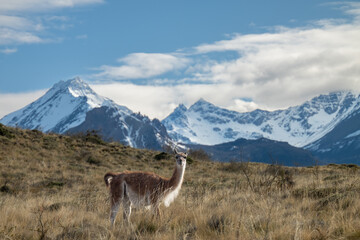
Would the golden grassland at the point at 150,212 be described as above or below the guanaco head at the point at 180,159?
below

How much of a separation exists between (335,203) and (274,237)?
9.23ft

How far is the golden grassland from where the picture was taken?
17.9 feet

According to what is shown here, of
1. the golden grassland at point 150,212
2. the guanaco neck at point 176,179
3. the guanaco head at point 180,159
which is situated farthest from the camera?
the guanaco head at point 180,159

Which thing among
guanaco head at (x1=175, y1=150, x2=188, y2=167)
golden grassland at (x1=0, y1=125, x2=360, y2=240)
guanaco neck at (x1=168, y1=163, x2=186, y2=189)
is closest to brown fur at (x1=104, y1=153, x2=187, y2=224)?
guanaco neck at (x1=168, y1=163, x2=186, y2=189)

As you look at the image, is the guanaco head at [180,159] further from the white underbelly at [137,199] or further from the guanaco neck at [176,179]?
the white underbelly at [137,199]

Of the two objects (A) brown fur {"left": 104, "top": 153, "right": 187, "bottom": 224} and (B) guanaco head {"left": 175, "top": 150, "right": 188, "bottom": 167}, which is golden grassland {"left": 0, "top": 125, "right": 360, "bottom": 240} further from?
(B) guanaco head {"left": 175, "top": 150, "right": 188, "bottom": 167}

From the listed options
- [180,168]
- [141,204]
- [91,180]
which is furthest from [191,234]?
[91,180]

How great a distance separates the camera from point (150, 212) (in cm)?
689

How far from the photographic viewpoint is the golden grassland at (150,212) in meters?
5.46

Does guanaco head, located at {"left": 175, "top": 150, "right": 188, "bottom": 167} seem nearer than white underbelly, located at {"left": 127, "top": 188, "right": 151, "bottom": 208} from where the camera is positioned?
No

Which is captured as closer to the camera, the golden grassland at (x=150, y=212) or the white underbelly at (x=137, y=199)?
the golden grassland at (x=150, y=212)

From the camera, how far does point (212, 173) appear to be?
27047 millimetres

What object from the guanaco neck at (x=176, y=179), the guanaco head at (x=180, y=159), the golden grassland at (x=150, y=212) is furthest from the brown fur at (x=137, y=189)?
the guanaco head at (x=180, y=159)

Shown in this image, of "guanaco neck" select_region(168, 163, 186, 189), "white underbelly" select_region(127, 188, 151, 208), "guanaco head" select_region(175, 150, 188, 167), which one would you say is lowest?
"white underbelly" select_region(127, 188, 151, 208)
